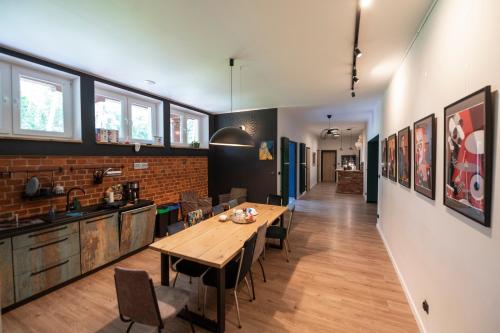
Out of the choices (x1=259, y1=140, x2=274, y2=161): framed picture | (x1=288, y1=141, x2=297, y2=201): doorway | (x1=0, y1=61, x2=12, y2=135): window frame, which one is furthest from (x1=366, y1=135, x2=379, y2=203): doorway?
(x1=0, y1=61, x2=12, y2=135): window frame

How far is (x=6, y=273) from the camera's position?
84.3 inches

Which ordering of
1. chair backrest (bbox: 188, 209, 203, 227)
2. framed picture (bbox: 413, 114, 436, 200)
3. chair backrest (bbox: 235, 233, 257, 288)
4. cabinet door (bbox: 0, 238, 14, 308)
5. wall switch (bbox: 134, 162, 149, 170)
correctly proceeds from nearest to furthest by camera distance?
framed picture (bbox: 413, 114, 436, 200) < chair backrest (bbox: 235, 233, 257, 288) < cabinet door (bbox: 0, 238, 14, 308) < chair backrest (bbox: 188, 209, 203, 227) < wall switch (bbox: 134, 162, 149, 170)

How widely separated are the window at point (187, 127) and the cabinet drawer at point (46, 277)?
283 cm

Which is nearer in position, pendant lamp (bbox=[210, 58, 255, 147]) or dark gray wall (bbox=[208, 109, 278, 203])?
pendant lamp (bbox=[210, 58, 255, 147])

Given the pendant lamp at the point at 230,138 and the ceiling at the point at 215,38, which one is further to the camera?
the pendant lamp at the point at 230,138

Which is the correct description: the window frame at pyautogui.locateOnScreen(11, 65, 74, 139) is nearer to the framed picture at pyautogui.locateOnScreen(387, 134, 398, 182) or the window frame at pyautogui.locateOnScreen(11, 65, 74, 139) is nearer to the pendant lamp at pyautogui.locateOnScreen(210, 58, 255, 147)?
the pendant lamp at pyautogui.locateOnScreen(210, 58, 255, 147)

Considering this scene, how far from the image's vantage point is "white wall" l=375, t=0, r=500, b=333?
108cm

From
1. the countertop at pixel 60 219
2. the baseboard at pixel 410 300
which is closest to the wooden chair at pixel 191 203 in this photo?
the countertop at pixel 60 219

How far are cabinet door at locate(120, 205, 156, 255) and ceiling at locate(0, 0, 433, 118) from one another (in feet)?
6.87

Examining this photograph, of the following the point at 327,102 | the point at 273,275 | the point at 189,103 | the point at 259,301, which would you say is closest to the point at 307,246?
the point at 273,275

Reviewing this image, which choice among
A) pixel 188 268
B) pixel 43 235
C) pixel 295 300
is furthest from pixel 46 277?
pixel 295 300

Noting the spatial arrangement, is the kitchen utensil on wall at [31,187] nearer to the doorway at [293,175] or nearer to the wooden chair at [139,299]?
the wooden chair at [139,299]

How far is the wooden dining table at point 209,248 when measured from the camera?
5.95ft

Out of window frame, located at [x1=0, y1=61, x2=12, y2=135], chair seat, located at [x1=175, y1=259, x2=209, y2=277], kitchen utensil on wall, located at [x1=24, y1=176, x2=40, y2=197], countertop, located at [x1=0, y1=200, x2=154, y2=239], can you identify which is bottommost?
chair seat, located at [x1=175, y1=259, x2=209, y2=277]
